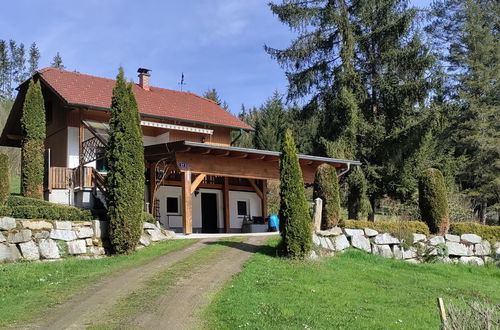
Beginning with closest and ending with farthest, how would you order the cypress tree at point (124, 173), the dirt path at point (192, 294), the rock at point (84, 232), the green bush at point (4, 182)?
1. the dirt path at point (192, 294)
2. the cypress tree at point (124, 173)
3. the rock at point (84, 232)
4. the green bush at point (4, 182)

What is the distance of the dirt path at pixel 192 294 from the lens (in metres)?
7.46

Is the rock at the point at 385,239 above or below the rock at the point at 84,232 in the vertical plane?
below

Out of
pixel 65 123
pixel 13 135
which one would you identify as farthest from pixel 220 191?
pixel 13 135

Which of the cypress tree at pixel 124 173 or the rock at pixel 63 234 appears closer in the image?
the rock at pixel 63 234

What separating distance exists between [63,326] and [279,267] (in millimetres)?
5526

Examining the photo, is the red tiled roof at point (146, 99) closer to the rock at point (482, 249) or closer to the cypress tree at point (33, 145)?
the cypress tree at point (33, 145)

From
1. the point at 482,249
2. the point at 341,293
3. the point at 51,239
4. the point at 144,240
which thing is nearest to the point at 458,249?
the point at 482,249

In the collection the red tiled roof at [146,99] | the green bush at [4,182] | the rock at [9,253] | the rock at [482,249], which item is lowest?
the rock at [482,249]

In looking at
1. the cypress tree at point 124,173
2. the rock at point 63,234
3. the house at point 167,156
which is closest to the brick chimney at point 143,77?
the house at point 167,156

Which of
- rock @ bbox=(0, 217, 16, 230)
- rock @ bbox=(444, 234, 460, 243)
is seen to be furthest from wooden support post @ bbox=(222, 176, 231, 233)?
rock @ bbox=(0, 217, 16, 230)

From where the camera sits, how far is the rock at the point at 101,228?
47.1 ft

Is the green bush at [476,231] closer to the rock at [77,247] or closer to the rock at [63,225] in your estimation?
the rock at [77,247]

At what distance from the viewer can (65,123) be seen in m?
20.6

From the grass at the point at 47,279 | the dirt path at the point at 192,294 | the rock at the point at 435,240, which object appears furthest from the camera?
the rock at the point at 435,240
